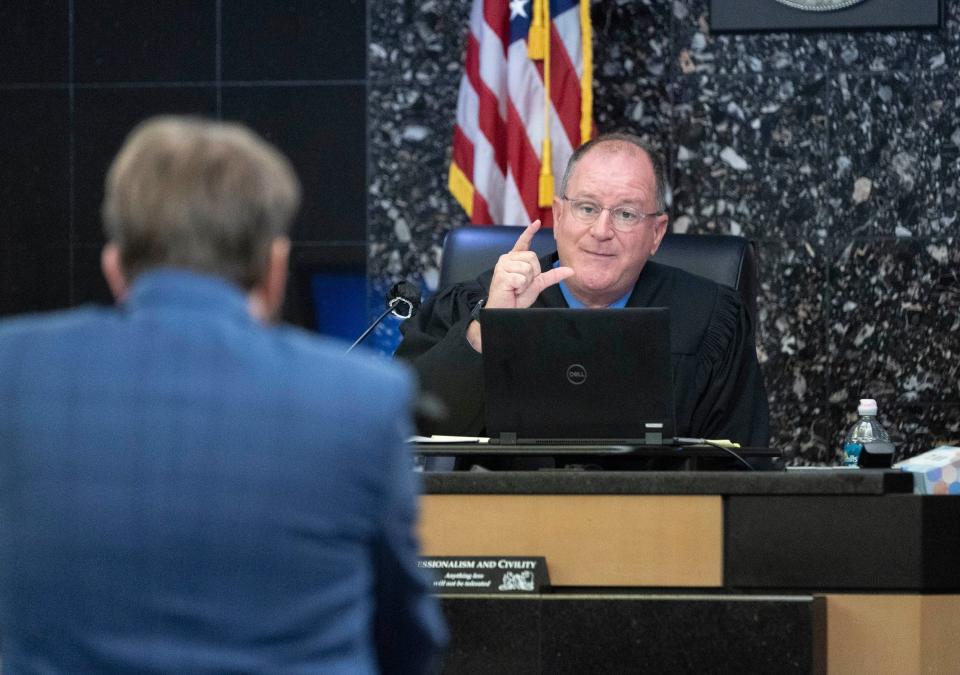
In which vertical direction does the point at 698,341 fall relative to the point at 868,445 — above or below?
above

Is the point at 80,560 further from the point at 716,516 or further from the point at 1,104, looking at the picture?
the point at 1,104

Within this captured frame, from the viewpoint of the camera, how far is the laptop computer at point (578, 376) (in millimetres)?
2615

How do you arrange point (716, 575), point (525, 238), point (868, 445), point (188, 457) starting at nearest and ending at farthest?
point (188, 457)
point (716, 575)
point (868, 445)
point (525, 238)

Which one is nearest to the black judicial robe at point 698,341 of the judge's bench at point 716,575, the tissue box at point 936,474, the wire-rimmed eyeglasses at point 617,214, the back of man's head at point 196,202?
the wire-rimmed eyeglasses at point 617,214

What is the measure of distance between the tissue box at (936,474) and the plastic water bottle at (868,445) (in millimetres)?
101

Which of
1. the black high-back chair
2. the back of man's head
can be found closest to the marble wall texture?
the black high-back chair

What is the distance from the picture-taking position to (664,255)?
366 centimetres

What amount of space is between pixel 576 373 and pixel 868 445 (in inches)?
23.7

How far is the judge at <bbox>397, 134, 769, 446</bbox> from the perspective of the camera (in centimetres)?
345

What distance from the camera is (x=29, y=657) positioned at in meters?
1.18

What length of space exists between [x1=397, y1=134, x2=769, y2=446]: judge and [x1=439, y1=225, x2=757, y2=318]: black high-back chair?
0.21 ft

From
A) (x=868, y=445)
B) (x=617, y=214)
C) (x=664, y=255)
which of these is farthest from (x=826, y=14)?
(x=868, y=445)

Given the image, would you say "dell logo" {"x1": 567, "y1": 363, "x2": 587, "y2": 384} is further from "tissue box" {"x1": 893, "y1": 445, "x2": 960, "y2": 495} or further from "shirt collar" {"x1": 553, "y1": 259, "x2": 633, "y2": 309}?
"shirt collar" {"x1": 553, "y1": 259, "x2": 633, "y2": 309}

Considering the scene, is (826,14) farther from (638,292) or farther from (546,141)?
(638,292)
